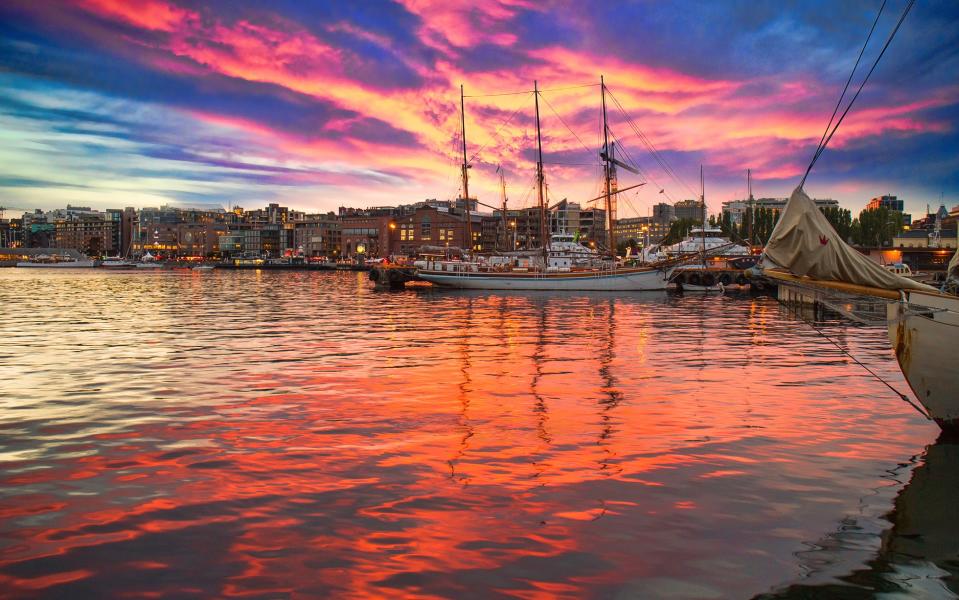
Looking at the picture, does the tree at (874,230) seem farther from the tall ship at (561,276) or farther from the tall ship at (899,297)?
the tall ship at (899,297)

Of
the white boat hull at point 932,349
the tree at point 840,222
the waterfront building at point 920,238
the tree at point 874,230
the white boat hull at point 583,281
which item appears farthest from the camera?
the tree at point 840,222

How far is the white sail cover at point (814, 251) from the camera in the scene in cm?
1451

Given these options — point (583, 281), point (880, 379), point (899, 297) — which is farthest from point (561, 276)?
point (899, 297)

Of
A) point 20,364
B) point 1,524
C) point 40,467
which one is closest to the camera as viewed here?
point 1,524

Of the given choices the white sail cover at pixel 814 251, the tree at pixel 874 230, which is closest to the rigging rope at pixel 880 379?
the white sail cover at pixel 814 251

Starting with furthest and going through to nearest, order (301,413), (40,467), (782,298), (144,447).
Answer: (782,298) < (301,413) < (144,447) < (40,467)

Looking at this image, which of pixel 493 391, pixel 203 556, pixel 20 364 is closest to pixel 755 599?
pixel 203 556

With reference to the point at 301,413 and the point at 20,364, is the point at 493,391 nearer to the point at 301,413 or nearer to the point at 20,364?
the point at 301,413

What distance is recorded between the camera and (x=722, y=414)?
15008 mm

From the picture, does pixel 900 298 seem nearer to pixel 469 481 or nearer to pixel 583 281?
pixel 469 481

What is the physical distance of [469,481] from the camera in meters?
10.2

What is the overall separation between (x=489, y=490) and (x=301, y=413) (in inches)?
258

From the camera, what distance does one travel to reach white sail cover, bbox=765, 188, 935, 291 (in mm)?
14513

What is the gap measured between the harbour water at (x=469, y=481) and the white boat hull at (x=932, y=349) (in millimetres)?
762
